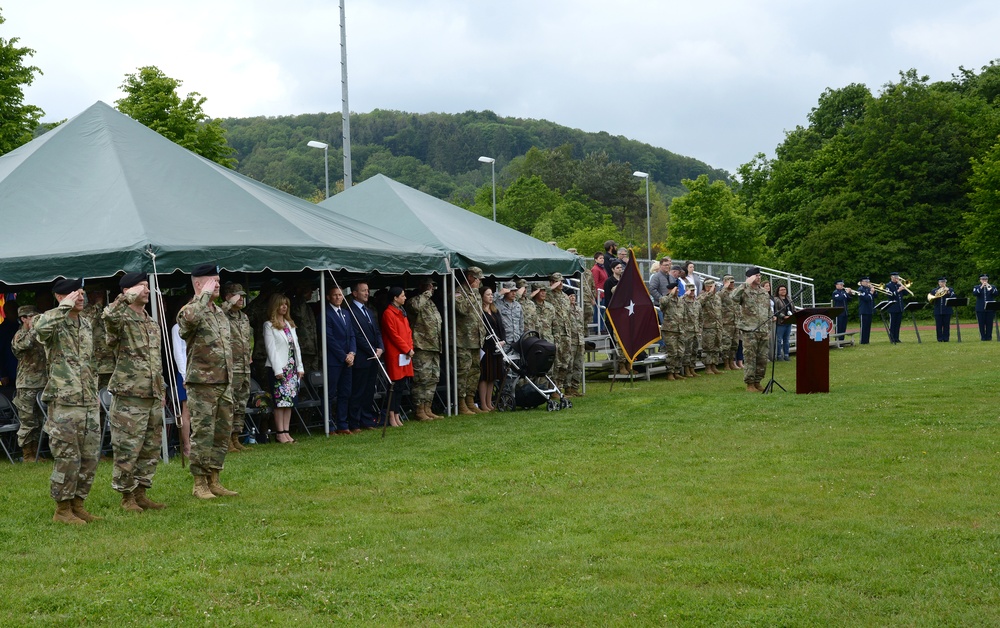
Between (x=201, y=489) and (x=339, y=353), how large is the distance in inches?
176

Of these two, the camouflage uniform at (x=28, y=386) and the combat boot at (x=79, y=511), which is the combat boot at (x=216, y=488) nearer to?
the combat boot at (x=79, y=511)

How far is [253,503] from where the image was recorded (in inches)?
343

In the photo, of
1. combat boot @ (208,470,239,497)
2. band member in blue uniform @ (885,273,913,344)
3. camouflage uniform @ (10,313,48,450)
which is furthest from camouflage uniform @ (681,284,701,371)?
combat boot @ (208,470,239,497)

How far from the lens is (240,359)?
11.5m

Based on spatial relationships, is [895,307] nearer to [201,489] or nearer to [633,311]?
[633,311]

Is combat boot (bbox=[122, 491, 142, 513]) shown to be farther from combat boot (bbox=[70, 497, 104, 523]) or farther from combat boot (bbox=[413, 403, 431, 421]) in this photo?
combat boot (bbox=[413, 403, 431, 421])

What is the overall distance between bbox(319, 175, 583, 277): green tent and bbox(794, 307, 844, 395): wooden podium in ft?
15.6

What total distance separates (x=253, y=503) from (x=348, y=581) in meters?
2.73

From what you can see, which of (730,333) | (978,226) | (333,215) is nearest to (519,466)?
(333,215)

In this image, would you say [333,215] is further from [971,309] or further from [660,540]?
[971,309]

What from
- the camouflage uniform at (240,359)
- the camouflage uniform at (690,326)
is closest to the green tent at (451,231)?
the camouflage uniform at (690,326)

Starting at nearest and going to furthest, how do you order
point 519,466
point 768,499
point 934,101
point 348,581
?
point 348,581 < point 768,499 < point 519,466 < point 934,101

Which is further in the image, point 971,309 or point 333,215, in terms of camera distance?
point 971,309

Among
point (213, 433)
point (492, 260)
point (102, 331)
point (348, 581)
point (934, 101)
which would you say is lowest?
point (348, 581)
